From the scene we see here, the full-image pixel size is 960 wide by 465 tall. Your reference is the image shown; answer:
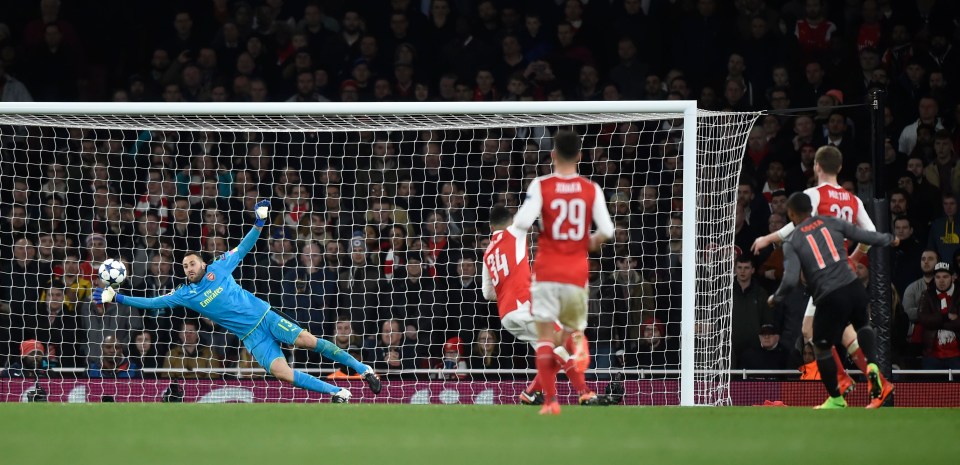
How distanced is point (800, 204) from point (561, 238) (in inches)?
85.6

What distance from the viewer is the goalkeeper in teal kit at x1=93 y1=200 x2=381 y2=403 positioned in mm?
11648

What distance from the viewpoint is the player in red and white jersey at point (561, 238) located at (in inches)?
303

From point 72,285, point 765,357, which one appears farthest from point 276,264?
point 765,357

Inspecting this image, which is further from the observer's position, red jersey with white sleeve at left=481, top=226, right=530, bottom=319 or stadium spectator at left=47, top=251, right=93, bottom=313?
stadium spectator at left=47, top=251, right=93, bottom=313

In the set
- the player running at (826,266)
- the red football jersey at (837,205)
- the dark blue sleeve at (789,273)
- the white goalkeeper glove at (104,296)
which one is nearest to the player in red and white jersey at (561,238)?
the dark blue sleeve at (789,273)

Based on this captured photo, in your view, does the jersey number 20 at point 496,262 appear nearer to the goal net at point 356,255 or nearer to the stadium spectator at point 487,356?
the goal net at point 356,255

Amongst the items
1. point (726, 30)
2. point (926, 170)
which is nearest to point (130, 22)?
point (726, 30)

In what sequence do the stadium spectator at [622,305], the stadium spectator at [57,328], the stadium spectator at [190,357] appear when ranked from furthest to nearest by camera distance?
the stadium spectator at [57,328] → the stadium spectator at [190,357] → the stadium spectator at [622,305]

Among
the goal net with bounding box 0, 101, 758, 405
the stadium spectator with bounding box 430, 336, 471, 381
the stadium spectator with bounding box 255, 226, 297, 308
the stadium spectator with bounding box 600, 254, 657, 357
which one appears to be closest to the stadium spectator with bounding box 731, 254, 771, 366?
the goal net with bounding box 0, 101, 758, 405

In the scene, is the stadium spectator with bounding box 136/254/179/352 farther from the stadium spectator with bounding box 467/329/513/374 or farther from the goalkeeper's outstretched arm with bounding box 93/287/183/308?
the stadium spectator with bounding box 467/329/513/374

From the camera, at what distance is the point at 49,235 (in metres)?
13.4

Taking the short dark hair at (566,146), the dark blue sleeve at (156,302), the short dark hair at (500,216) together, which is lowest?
the dark blue sleeve at (156,302)

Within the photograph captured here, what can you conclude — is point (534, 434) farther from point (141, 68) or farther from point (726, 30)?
point (141, 68)

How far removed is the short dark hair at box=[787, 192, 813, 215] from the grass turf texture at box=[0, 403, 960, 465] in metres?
1.43
